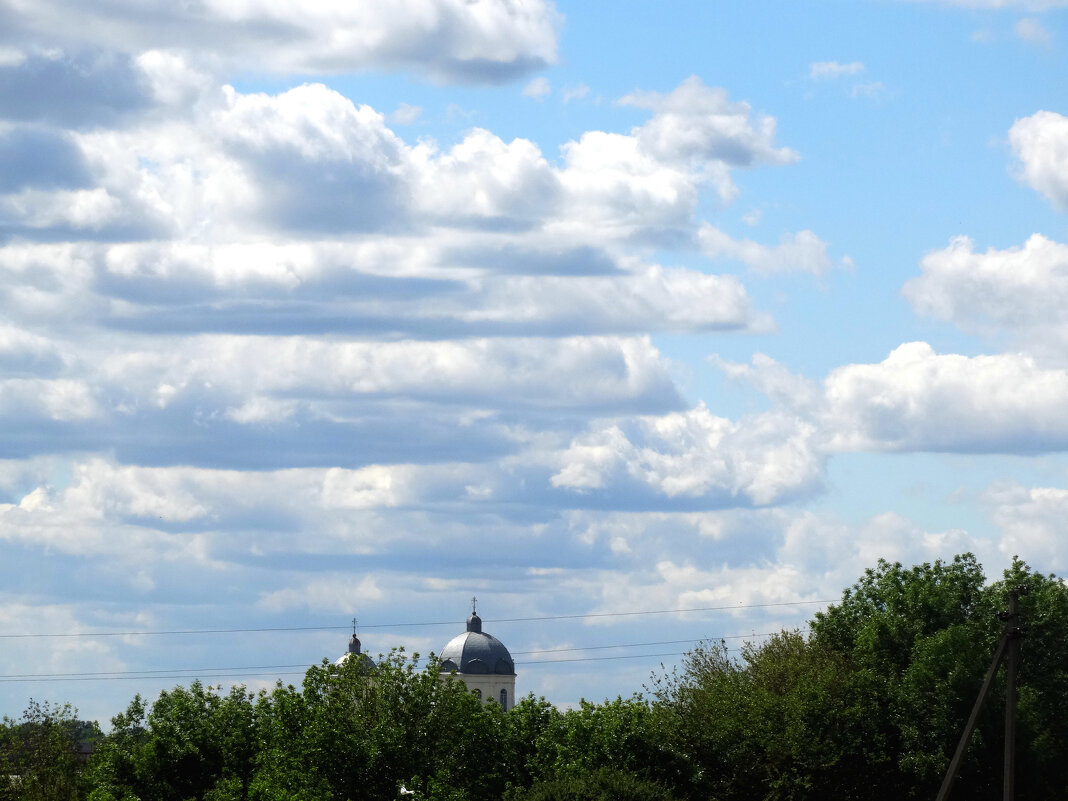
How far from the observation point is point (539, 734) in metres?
60.8

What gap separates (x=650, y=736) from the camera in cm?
5838

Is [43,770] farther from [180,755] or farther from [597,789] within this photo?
[597,789]

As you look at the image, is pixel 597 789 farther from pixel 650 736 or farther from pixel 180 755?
pixel 180 755

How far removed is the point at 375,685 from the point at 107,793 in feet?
40.2

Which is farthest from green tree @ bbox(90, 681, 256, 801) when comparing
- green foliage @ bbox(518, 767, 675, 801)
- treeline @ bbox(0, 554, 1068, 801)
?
green foliage @ bbox(518, 767, 675, 801)

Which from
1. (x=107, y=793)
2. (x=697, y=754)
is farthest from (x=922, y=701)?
(x=107, y=793)

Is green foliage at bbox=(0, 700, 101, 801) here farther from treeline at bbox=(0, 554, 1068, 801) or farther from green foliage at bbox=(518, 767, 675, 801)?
green foliage at bbox=(518, 767, 675, 801)

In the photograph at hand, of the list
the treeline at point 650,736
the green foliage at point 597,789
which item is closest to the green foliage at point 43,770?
the treeline at point 650,736

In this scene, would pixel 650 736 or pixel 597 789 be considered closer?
pixel 597 789

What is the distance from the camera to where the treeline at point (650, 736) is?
5769 cm

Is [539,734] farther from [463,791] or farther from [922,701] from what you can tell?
[922,701]

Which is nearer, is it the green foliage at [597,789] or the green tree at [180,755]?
the green foliage at [597,789]

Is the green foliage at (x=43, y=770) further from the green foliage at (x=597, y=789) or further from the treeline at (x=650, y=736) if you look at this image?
the green foliage at (x=597, y=789)

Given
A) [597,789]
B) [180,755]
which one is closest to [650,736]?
[597,789]
